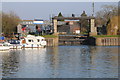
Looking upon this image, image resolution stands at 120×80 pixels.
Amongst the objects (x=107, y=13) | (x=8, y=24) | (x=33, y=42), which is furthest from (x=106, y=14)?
(x=33, y=42)

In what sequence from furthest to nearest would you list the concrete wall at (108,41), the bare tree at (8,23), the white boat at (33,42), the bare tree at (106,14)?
1. the bare tree at (106,14)
2. the bare tree at (8,23)
3. the concrete wall at (108,41)
4. the white boat at (33,42)

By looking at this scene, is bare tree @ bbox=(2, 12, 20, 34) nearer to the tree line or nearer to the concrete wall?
the tree line

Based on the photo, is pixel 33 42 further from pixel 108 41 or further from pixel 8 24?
pixel 8 24

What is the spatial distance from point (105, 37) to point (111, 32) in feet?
45.4

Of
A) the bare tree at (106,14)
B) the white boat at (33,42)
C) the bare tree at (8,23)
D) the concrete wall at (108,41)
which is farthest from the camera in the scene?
the bare tree at (106,14)

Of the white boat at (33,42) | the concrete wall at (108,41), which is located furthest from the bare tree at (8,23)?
the concrete wall at (108,41)

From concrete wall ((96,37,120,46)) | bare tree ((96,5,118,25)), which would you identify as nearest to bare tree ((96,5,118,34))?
bare tree ((96,5,118,25))

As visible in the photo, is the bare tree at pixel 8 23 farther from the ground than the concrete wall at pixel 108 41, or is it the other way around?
the bare tree at pixel 8 23

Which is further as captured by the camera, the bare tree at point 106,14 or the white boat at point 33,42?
the bare tree at point 106,14

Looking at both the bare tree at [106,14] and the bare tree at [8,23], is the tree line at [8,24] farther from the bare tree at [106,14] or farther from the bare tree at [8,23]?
the bare tree at [106,14]

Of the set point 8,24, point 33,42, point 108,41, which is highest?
point 8,24

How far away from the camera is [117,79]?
108 ft

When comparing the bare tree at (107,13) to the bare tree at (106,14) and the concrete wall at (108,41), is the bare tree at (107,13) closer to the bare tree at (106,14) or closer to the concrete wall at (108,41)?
the bare tree at (106,14)

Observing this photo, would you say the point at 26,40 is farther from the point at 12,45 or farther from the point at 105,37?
the point at 105,37
